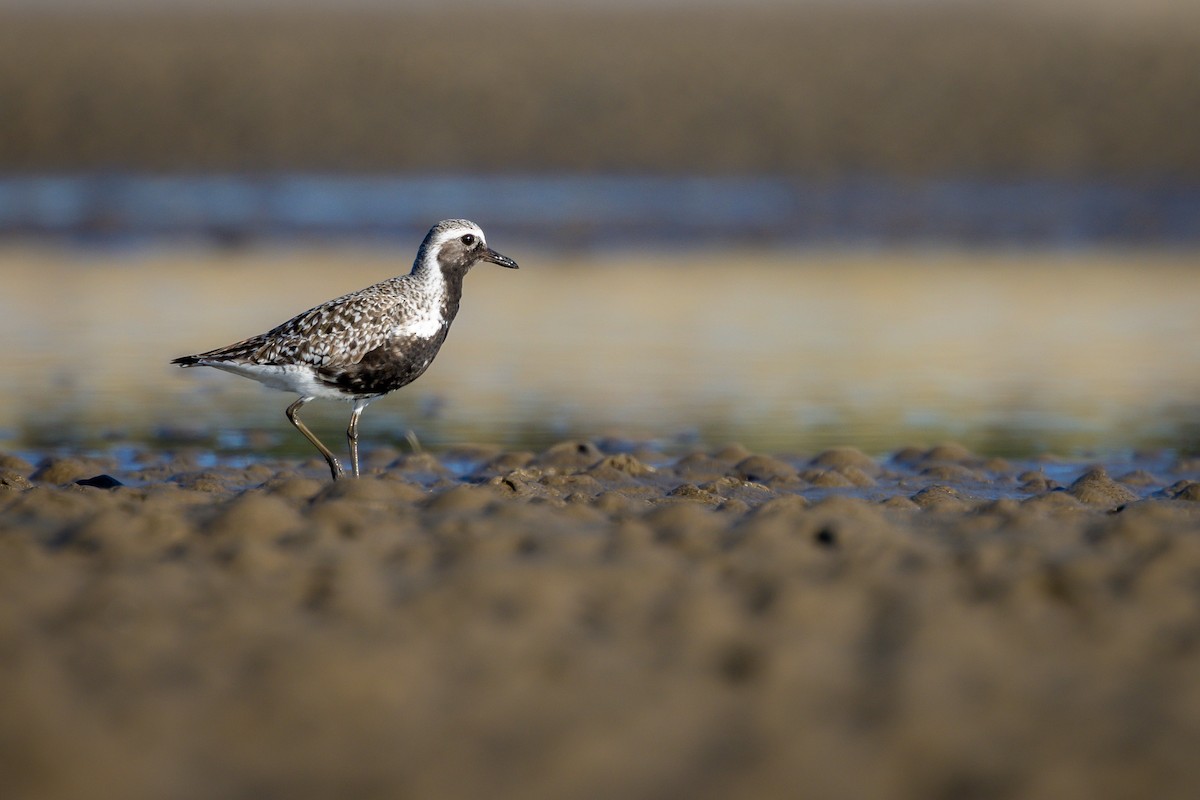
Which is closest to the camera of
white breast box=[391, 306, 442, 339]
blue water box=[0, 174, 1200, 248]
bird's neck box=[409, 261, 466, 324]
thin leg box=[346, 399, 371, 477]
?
white breast box=[391, 306, 442, 339]

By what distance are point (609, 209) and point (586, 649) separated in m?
30.4

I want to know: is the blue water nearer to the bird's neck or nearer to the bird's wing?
the bird's neck

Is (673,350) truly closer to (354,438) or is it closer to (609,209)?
(354,438)

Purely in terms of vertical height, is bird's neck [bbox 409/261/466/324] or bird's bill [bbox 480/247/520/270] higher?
bird's bill [bbox 480/247/520/270]

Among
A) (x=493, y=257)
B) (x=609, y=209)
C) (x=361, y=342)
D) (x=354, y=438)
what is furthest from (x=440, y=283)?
(x=609, y=209)

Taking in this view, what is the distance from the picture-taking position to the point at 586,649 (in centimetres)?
660

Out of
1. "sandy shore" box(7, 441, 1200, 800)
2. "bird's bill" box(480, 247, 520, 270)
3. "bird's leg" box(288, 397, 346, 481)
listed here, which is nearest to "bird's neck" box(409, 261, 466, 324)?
"bird's bill" box(480, 247, 520, 270)

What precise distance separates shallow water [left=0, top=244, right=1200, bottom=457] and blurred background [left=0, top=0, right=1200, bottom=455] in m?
0.08

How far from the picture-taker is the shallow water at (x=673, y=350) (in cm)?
1508

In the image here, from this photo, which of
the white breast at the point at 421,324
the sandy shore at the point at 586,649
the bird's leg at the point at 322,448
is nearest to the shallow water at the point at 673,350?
the bird's leg at the point at 322,448

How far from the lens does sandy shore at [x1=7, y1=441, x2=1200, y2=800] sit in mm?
5582

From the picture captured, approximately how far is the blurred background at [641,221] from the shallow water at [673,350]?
3.3 inches

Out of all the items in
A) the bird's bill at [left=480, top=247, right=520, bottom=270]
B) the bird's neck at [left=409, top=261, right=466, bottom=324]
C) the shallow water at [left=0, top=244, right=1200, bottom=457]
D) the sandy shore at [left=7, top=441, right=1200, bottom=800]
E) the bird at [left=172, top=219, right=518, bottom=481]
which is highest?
the bird's bill at [left=480, top=247, right=520, bottom=270]

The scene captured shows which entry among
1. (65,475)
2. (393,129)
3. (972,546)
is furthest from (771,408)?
(393,129)
